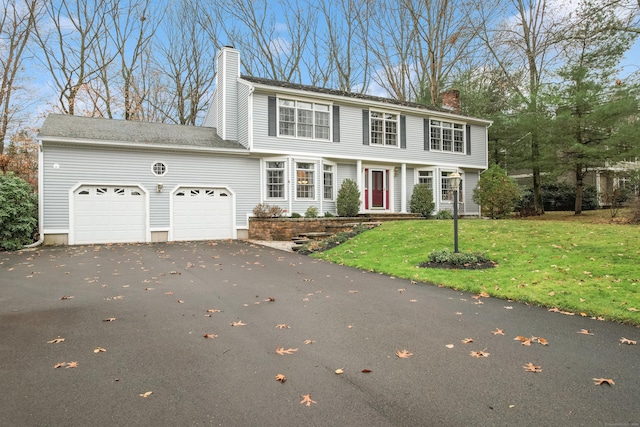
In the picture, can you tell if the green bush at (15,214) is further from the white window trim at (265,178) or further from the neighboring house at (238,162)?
the white window trim at (265,178)

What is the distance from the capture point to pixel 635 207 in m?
13.4

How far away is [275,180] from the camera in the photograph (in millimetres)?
16250

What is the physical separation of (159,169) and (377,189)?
9985 millimetres

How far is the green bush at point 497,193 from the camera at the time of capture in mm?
16188

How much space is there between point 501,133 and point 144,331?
22.8 m

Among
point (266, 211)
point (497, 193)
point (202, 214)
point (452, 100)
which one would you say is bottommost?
point (202, 214)

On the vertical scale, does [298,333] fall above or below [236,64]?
below

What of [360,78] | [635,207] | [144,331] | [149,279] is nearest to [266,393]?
[144,331]

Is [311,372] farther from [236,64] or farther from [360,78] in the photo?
[360,78]

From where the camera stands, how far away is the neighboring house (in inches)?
525

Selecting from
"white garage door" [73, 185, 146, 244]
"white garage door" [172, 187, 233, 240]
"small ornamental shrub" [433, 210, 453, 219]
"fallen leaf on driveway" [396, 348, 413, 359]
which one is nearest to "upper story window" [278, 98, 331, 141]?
"white garage door" [172, 187, 233, 240]

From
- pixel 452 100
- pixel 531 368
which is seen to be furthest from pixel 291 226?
pixel 452 100

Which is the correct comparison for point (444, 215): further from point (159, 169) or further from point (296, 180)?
point (159, 169)

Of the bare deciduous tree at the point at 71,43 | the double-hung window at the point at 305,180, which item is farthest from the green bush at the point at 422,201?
the bare deciduous tree at the point at 71,43
